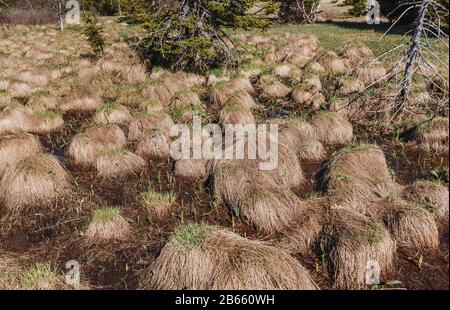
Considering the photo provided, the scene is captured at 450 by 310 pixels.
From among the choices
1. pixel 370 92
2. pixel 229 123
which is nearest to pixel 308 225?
pixel 229 123

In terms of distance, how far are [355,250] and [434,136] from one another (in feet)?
17.0

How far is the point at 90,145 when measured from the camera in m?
9.01

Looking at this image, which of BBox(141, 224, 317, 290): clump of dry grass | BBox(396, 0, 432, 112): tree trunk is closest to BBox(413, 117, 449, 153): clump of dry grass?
BBox(396, 0, 432, 112): tree trunk

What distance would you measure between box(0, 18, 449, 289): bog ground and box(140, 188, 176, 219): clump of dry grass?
26mm

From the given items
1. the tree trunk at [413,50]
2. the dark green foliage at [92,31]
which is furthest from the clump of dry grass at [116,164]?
the dark green foliage at [92,31]

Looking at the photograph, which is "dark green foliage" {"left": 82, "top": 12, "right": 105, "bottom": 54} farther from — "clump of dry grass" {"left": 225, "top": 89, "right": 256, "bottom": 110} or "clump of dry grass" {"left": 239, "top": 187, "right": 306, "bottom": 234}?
"clump of dry grass" {"left": 239, "top": 187, "right": 306, "bottom": 234}

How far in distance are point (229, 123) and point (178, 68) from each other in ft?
21.3

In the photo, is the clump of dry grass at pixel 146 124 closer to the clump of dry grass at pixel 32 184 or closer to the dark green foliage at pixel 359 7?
the clump of dry grass at pixel 32 184

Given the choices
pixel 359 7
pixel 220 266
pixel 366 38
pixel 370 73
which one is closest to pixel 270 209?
pixel 220 266

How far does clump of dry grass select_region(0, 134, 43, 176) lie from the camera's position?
8430 mm

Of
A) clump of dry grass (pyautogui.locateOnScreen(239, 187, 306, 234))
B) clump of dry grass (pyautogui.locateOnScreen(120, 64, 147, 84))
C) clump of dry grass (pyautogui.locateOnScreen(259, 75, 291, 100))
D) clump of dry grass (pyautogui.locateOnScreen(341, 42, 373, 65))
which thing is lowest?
clump of dry grass (pyautogui.locateOnScreen(239, 187, 306, 234))

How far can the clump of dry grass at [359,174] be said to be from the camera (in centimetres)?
690

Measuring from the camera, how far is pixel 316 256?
5.77 metres

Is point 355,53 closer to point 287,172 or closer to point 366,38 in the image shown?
point 366,38
